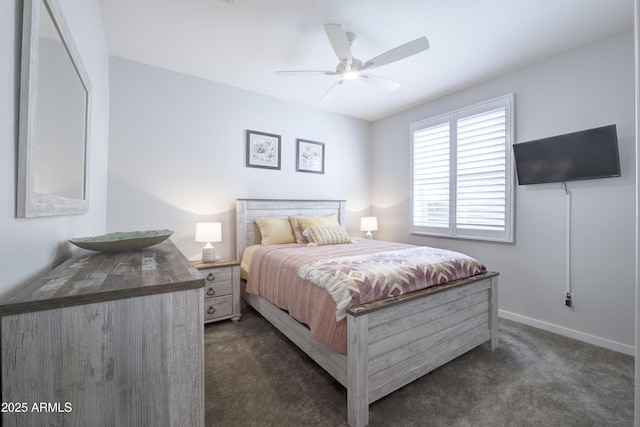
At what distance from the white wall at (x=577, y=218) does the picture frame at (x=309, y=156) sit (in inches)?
84.6

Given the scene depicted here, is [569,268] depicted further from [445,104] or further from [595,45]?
[445,104]

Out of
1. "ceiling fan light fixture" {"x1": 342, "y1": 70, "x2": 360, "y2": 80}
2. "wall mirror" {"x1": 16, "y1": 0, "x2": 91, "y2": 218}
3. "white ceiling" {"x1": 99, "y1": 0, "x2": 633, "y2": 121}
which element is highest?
"white ceiling" {"x1": 99, "y1": 0, "x2": 633, "y2": 121}

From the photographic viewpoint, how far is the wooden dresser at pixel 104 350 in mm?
640

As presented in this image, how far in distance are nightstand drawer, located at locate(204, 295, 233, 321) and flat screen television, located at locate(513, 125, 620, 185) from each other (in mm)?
3432

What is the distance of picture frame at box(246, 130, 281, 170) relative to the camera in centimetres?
346

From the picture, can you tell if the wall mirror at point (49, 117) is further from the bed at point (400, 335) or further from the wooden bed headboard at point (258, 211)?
the wooden bed headboard at point (258, 211)

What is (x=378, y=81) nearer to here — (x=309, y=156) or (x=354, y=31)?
(x=354, y=31)

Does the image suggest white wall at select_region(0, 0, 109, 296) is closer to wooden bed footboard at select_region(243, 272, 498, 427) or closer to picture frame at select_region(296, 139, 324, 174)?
wooden bed footboard at select_region(243, 272, 498, 427)

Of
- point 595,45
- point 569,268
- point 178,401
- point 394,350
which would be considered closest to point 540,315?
point 569,268

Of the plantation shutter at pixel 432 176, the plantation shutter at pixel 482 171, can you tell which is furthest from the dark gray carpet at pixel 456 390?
the plantation shutter at pixel 432 176

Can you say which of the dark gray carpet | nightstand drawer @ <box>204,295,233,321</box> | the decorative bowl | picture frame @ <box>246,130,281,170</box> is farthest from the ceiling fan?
the dark gray carpet

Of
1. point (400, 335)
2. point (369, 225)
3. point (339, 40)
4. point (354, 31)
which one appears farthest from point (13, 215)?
point (369, 225)

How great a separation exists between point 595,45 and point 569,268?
6.90 feet

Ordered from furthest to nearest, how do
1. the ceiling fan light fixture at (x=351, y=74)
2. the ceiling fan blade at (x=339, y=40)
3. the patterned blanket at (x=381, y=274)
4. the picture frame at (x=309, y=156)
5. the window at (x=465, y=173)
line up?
the picture frame at (x=309, y=156) → the window at (x=465, y=173) → the ceiling fan light fixture at (x=351, y=74) → the ceiling fan blade at (x=339, y=40) → the patterned blanket at (x=381, y=274)
